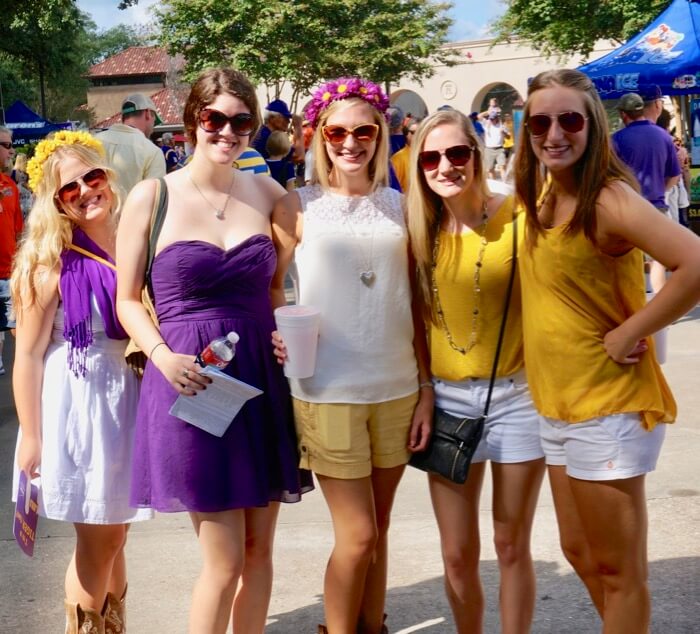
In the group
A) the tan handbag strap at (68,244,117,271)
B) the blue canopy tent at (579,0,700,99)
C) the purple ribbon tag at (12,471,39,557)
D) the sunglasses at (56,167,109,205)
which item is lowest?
the purple ribbon tag at (12,471,39,557)

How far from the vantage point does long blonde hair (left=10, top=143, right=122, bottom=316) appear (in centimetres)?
320

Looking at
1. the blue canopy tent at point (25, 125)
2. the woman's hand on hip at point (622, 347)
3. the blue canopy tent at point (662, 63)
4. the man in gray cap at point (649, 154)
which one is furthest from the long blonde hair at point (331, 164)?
the blue canopy tent at point (25, 125)

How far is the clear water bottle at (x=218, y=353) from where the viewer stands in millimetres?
2914

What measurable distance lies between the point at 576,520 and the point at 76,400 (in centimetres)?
160

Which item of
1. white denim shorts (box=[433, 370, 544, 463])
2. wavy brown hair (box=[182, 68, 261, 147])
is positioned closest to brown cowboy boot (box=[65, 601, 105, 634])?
white denim shorts (box=[433, 370, 544, 463])

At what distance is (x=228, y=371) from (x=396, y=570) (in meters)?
1.65

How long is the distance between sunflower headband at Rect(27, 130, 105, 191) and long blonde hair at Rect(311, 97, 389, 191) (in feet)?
2.47

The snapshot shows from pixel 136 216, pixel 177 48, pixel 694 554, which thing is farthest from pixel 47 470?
pixel 177 48

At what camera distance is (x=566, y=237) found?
107 inches

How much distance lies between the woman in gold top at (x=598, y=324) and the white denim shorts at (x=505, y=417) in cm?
19

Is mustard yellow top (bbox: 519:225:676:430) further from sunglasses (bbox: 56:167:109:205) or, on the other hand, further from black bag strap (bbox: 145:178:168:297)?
sunglasses (bbox: 56:167:109:205)

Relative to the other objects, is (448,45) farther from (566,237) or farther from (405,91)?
(566,237)

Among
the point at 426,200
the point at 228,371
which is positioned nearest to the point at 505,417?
the point at 426,200

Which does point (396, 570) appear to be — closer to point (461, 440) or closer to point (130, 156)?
point (461, 440)
